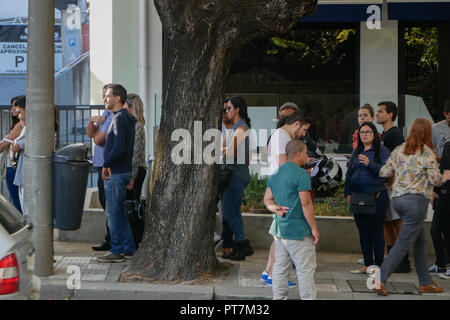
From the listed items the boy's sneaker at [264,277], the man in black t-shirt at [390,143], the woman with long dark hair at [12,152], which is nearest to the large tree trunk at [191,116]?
the boy's sneaker at [264,277]

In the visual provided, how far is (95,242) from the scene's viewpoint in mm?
9125

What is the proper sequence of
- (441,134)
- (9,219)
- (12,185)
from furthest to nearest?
(441,134) → (12,185) → (9,219)

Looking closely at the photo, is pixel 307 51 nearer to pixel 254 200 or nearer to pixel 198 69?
pixel 254 200

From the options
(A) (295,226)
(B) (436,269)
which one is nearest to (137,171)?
(A) (295,226)

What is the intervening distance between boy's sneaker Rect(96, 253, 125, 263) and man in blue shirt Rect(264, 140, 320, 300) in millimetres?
2459

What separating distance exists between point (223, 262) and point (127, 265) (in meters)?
1.08

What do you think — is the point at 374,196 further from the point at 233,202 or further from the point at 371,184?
the point at 233,202

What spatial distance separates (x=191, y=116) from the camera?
23.2 ft

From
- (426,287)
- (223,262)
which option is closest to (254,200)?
(223,262)

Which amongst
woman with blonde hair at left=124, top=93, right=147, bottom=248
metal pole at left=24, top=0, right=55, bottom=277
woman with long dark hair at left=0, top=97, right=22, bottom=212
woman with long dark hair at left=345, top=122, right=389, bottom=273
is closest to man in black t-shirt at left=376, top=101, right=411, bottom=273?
woman with long dark hair at left=345, top=122, right=389, bottom=273

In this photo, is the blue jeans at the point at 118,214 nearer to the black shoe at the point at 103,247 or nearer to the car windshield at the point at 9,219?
the black shoe at the point at 103,247

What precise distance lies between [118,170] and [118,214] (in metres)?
0.50

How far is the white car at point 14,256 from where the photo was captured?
13.1 feet

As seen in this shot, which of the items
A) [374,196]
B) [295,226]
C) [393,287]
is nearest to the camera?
[295,226]
